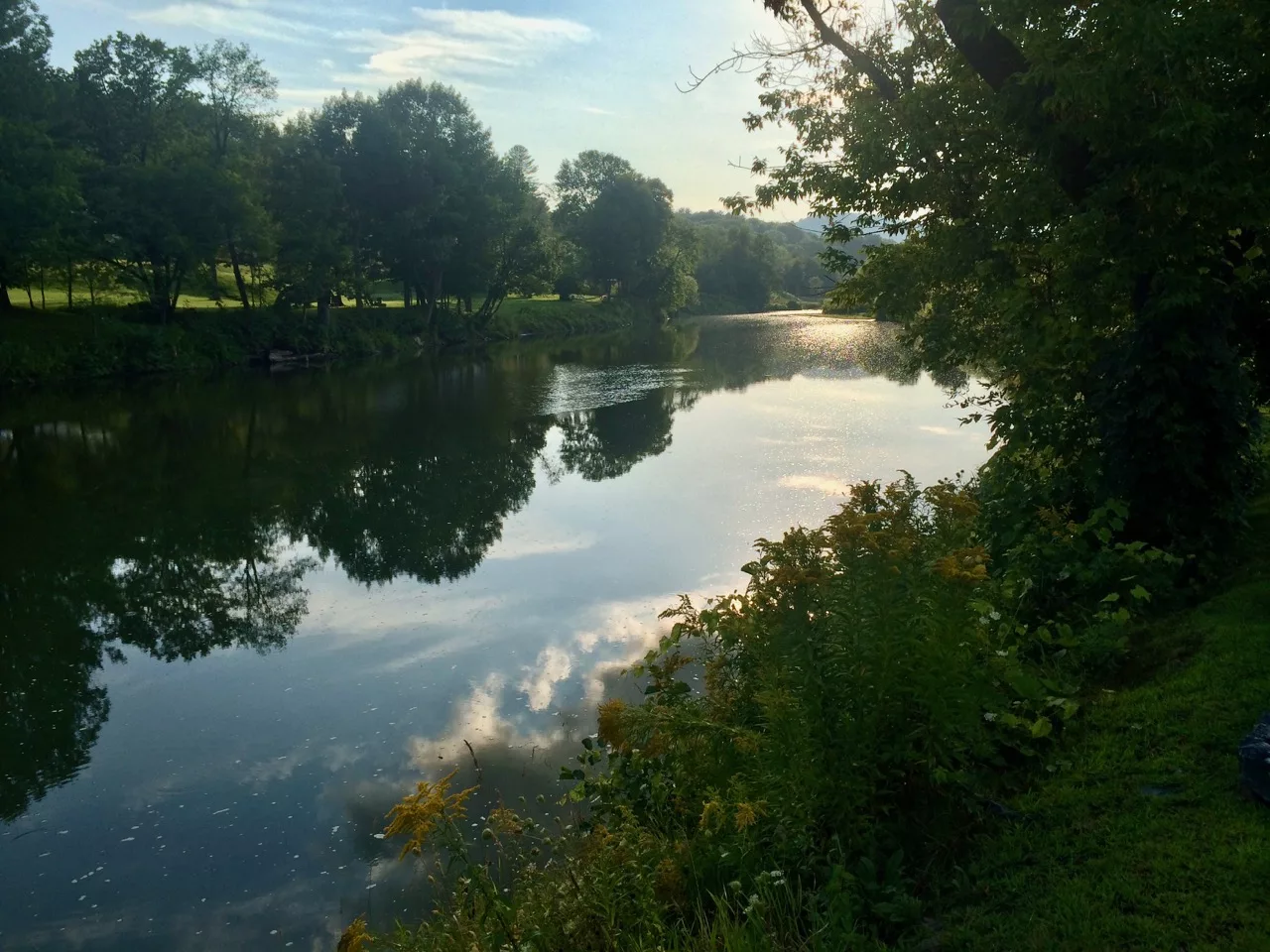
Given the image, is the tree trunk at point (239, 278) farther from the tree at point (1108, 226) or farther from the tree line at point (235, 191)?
the tree at point (1108, 226)

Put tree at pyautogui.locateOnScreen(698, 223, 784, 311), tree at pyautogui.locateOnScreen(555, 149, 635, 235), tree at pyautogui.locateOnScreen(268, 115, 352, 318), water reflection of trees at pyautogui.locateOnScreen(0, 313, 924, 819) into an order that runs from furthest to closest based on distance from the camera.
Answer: tree at pyautogui.locateOnScreen(698, 223, 784, 311), tree at pyautogui.locateOnScreen(555, 149, 635, 235), tree at pyautogui.locateOnScreen(268, 115, 352, 318), water reflection of trees at pyautogui.locateOnScreen(0, 313, 924, 819)

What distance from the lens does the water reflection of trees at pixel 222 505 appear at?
10219mm

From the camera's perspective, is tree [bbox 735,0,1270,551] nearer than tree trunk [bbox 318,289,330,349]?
Yes

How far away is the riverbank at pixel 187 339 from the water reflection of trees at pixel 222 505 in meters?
4.37

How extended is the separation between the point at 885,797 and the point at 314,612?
8.49m

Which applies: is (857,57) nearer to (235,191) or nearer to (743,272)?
(235,191)

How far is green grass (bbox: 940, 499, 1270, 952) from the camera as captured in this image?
11.8ft

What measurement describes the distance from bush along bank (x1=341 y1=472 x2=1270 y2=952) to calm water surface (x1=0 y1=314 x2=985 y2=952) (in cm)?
177

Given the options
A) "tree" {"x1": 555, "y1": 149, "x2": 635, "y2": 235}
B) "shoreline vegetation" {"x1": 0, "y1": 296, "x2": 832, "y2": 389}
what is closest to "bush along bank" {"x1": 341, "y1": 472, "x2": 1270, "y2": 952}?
"shoreline vegetation" {"x1": 0, "y1": 296, "x2": 832, "y2": 389}

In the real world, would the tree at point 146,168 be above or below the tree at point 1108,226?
above

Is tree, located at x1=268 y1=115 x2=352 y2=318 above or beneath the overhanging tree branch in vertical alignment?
above

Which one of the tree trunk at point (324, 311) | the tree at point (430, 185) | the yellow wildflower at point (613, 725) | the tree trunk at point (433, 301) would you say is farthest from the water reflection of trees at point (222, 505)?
the tree trunk at point (433, 301)

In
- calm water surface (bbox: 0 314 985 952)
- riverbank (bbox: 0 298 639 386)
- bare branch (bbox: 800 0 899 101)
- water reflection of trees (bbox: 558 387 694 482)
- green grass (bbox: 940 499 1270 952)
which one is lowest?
calm water surface (bbox: 0 314 985 952)

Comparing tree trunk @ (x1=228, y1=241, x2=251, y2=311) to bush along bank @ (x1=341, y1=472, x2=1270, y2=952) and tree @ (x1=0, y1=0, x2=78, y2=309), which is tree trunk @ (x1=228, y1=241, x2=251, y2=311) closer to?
tree @ (x1=0, y1=0, x2=78, y2=309)
